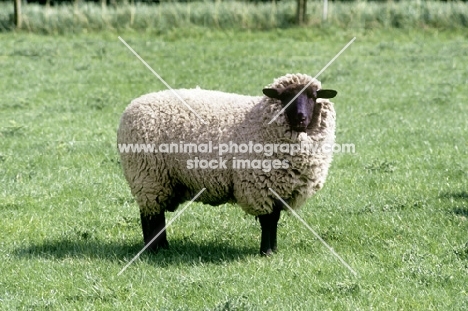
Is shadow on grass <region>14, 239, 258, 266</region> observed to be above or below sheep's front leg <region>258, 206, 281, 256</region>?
below

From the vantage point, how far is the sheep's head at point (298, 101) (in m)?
6.86

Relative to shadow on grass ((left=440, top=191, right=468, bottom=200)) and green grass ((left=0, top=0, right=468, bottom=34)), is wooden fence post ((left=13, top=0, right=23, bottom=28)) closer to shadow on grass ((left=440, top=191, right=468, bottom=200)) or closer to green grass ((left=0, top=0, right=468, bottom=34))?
green grass ((left=0, top=0, right=468, bottom=34))

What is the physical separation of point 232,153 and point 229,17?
1644 cm

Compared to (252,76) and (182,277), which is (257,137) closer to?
(182,277)

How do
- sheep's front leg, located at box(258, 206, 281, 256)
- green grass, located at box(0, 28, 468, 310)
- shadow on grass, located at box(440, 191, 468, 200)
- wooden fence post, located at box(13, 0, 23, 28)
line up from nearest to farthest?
green grass, located at box(0, 28, 468, 310), sheep's front leg, located at box(258, 206, 281, 256), shadow on grass, located at box(440, 191, 468, 200), wooden fence post, located at box(13, 0, 23, 28)

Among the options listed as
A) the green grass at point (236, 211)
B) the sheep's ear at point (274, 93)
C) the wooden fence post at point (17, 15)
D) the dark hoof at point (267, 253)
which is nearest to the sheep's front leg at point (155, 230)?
the green grass at point (236, 211)

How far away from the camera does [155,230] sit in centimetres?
741

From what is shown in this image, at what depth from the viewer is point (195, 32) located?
21969mm

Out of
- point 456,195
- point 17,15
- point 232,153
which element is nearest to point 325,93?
point 232,153

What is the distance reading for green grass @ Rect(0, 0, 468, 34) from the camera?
22641 mm

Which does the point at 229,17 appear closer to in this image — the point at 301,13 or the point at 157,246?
the point at 301,13

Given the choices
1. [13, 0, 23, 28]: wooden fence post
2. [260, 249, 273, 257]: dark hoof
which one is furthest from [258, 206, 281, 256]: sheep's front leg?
[13, 0, 23, 28]: wooden fence post

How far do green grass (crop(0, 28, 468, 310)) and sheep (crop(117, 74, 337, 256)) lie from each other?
0.49 metres

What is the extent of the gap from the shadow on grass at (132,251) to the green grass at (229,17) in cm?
1529
